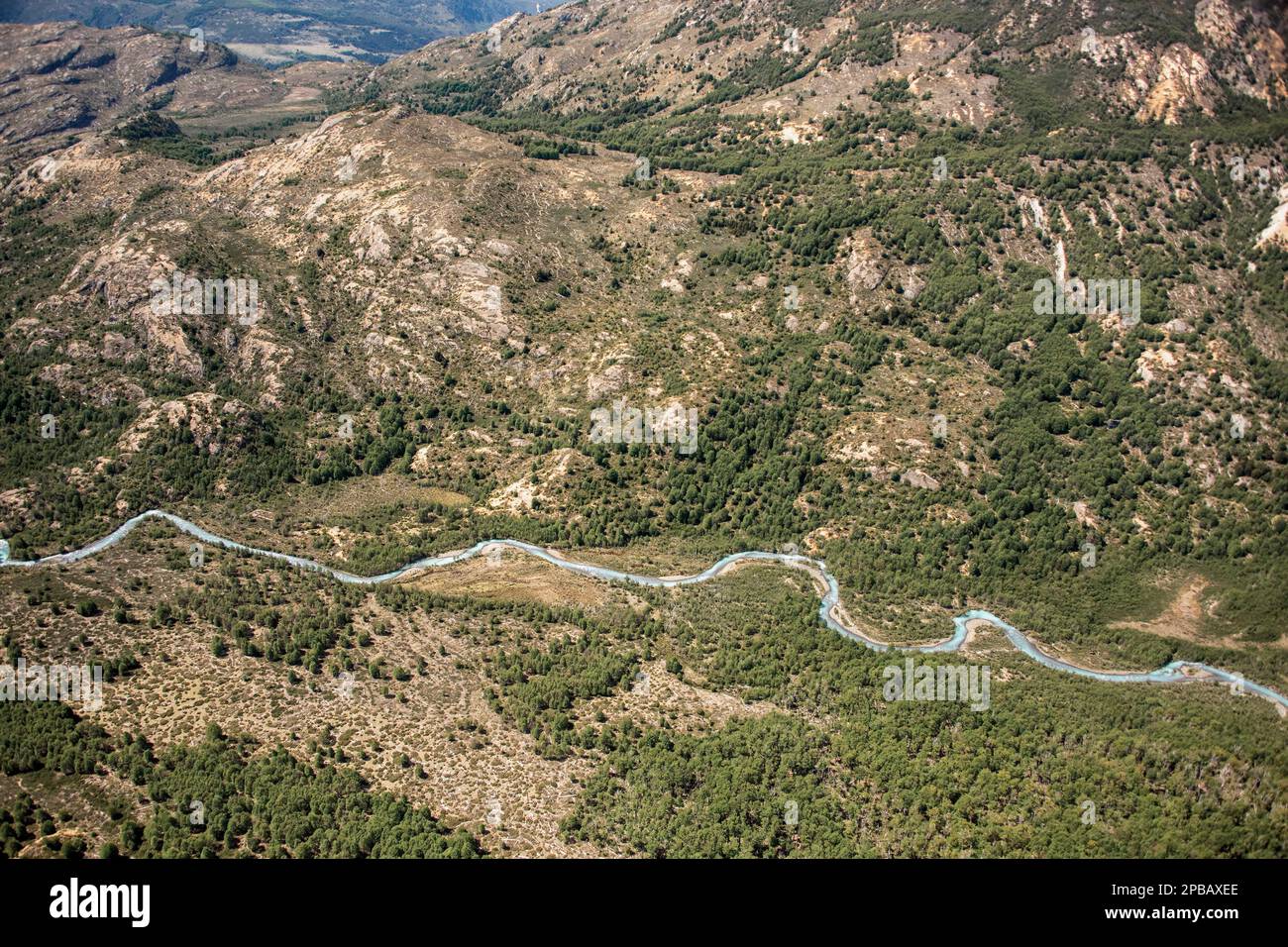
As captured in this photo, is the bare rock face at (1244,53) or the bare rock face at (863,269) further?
the bare rock face at (1244,53)

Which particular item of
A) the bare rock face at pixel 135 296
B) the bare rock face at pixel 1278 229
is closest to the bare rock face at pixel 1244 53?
the bare rock face at pixel 1278 229

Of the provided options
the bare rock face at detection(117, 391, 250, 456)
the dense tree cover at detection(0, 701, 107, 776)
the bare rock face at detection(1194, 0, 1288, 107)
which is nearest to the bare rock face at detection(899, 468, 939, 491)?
the bare rock face at detection(117, 391, 250, 456)

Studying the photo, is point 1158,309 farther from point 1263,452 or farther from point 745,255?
point 745,255

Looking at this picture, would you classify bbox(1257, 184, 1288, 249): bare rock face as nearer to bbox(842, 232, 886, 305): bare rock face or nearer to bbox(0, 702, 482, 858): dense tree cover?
bbox(842, 232, 886, 305): bare rock face

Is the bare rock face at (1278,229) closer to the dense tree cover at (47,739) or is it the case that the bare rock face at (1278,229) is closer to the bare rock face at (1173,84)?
the bare rock face at (1173,84)

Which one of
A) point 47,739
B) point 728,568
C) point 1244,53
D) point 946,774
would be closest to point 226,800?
Answer: point 47,739
